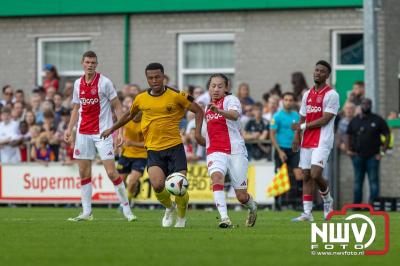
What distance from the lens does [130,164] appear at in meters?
24.8

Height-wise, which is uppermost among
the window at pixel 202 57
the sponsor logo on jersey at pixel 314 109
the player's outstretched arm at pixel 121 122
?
the window at pixel 202 57

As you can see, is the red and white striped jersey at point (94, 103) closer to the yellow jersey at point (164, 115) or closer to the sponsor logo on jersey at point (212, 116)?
the yellow jersey at point (164, 115)

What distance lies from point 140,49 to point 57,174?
6147 millimetres

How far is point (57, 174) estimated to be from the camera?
1161 inches

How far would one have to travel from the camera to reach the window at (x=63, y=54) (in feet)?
117

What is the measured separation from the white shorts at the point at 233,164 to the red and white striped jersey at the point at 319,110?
2204mm

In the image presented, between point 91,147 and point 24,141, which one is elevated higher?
point 24,141

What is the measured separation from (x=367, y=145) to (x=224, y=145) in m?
9.27

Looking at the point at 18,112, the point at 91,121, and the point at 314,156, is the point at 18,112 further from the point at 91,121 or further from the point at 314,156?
the point at 314,156

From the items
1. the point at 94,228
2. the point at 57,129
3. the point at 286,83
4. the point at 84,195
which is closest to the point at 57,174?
the point at 57,129

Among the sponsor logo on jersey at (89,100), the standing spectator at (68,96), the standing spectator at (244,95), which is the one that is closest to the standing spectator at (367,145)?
the standing spectator at (244,95)

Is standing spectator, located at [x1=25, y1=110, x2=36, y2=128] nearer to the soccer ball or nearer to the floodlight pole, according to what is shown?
the floodlight pole

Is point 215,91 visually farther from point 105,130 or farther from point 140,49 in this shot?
point 140,49

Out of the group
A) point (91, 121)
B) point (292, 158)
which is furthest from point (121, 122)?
point (292, 158)
